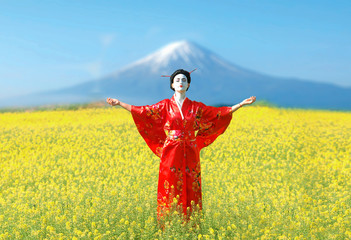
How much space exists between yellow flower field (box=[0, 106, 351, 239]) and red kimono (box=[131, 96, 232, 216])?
0.35 metres

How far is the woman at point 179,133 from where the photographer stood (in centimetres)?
498

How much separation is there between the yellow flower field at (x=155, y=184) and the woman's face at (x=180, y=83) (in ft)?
4.90

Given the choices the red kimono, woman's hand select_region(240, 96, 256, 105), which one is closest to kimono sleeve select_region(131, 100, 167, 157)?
the red kimono

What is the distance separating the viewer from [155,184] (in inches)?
260

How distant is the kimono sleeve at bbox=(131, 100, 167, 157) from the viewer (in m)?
5.19

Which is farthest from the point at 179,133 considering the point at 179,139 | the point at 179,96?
the point at 179,96

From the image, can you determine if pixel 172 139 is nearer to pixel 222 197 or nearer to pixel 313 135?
pixel 222 197

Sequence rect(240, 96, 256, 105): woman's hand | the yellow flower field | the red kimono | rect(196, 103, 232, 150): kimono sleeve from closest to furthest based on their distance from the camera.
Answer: the yellow flower field
the red kimono
rect(240, 96, 256, 105): woman's hand
rect(196, 103, 232, 150): kimono sleeve

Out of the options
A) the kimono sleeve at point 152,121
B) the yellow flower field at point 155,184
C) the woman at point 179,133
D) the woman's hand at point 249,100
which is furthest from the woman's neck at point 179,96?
the yellow flower field at point 155,184

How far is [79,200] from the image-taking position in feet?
18.8

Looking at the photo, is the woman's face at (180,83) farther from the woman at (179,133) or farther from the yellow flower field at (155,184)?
the yellow flower field at (155,184)

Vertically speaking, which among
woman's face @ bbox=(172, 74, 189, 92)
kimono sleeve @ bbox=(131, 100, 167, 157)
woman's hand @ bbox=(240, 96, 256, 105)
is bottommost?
kimono sleeve @ bbox=(131, 100, 167, 157)

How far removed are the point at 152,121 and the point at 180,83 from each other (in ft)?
2.13

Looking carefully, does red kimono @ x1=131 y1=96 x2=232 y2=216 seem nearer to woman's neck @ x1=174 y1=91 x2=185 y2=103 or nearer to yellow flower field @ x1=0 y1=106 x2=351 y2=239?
woman's neck @ x1=174 y1=91 x2=185 y2=103
